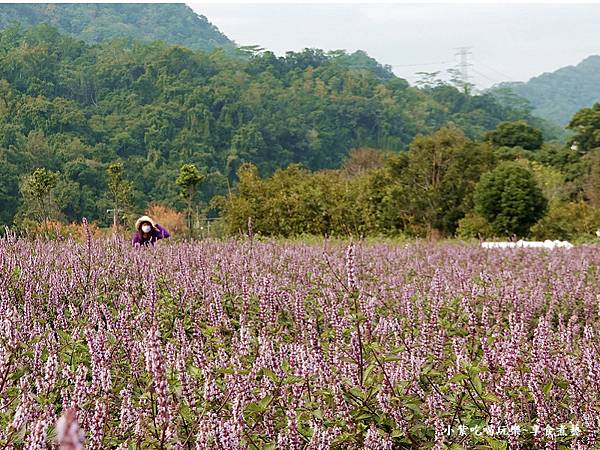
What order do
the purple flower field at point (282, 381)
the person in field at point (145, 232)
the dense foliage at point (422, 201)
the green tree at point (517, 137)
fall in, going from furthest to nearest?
the green tree at point (517, 137), the dense foliage at point (422, 201), the person in field at point (145, 232), the purple flower field at point (282, 381)

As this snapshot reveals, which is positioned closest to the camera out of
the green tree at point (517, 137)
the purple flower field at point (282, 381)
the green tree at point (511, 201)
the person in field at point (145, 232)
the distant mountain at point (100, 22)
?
the purple flower field at point (282, 381)

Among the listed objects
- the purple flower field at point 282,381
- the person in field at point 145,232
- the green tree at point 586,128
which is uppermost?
the green tree at point 586,128

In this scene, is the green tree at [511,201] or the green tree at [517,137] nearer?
the green tree at [511,201]

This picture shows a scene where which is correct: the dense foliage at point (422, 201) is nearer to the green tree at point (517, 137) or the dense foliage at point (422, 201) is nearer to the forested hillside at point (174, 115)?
the forested hillside at point (174, 115)

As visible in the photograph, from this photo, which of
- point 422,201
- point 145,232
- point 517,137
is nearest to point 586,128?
point 517,137

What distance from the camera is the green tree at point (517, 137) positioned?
207 feet

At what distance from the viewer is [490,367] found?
321 cm

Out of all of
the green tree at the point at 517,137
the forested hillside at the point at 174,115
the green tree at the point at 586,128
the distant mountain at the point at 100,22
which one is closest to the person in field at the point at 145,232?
the forested hillside at the point at 174,115

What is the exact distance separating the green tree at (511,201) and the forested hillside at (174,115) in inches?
1235

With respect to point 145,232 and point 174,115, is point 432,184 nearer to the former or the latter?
point 145,232

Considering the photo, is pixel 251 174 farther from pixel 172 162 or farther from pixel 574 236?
pixel 172 162

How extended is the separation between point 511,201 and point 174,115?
59.0 m

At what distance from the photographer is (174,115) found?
79.2 metres

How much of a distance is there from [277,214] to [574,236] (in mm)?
10596
